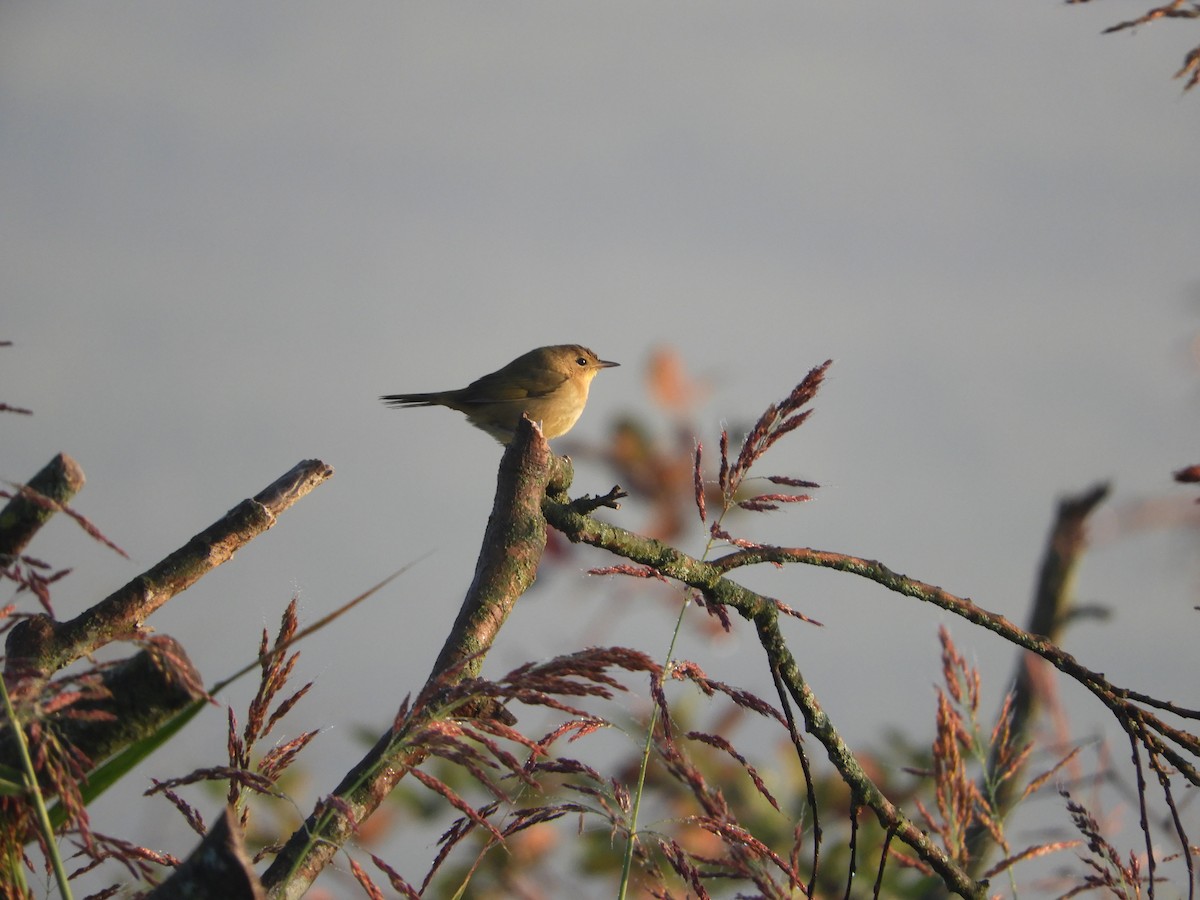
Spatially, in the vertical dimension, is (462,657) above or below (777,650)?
below

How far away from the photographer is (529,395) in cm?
794

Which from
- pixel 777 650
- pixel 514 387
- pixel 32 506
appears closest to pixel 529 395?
pixel 514 387

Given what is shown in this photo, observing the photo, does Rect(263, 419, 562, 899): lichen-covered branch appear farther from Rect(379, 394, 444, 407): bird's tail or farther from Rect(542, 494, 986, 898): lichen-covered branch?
Rect(379, 394, 444, 407): bird's tail

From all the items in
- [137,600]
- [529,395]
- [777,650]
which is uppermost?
[529,395]

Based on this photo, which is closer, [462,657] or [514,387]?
[462,657]

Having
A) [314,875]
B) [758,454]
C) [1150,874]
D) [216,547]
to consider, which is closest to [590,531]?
[758,454]

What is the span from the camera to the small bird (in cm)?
780

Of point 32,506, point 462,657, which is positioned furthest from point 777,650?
point 32,506

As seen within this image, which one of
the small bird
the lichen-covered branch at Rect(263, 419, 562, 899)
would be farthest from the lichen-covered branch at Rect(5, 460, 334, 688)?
the small bird

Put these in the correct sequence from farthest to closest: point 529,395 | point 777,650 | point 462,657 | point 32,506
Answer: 1. point 529,395
2. point 777,650
3. point 462,657
4. point 32,506

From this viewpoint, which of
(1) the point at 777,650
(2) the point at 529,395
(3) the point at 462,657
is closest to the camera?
(3) the point at 462,657

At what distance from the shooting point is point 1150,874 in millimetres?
2029

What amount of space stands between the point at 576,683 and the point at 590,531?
2.37 feet

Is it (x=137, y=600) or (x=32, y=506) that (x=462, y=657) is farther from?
(x=32, y=506)
